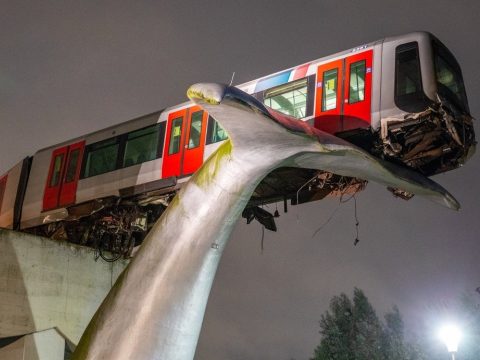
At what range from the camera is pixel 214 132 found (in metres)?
11.3

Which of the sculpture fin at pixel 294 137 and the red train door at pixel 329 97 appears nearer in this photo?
the sculpture fin at pixel 294 137

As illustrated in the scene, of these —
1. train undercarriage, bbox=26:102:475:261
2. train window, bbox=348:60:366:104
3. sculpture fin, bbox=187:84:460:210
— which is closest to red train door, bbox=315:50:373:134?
train window, bbox=348:60:366:104

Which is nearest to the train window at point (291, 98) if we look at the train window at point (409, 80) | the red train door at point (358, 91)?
the red train door at point (358, 91)

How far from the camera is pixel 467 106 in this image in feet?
32.4

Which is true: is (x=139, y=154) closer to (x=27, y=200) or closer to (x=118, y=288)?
(x=27, y=200)

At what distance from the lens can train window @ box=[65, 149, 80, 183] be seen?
14078 mm

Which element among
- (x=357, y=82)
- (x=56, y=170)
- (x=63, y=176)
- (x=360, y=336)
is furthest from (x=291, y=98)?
(x=360, y=336)

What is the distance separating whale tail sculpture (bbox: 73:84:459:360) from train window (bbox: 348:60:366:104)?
102 inches

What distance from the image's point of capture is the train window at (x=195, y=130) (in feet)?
37.9

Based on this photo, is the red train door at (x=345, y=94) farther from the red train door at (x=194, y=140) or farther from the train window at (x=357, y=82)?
the red train door at (x=194, y=140)

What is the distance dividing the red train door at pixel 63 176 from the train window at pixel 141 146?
69.9 inches

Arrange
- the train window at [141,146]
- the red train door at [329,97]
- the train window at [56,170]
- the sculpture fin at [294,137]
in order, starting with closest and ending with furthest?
the sculpture fin at [294,137]
the red train door at [329,97]
the train window at [141,146]
the train window at [56,170]

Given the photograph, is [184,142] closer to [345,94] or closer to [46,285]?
[345,94]

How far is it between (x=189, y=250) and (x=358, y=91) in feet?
14.7
